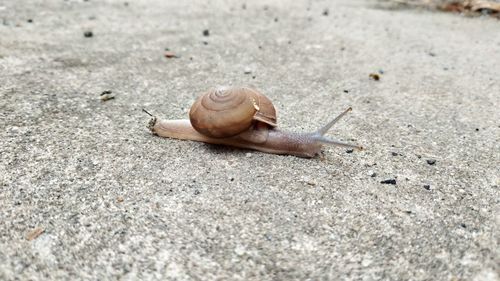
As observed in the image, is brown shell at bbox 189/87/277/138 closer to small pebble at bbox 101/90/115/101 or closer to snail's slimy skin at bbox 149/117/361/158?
snail's slimy skin at bbox 149/117/361/158

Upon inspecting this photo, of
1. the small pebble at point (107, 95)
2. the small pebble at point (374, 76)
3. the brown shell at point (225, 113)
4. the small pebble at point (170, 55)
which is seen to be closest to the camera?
the brown shell at point (225, 113)

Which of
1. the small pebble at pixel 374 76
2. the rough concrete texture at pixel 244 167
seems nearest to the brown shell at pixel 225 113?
the rough concrete texture at pixel 244 167

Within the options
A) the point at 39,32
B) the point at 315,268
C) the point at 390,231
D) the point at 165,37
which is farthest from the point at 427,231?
the point at 39,32

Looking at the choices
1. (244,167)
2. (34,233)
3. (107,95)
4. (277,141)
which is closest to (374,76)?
(277,141)

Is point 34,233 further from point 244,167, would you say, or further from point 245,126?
point 245,126

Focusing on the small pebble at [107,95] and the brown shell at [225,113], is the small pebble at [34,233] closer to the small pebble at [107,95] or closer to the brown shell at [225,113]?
the brown shell at [225,113]
